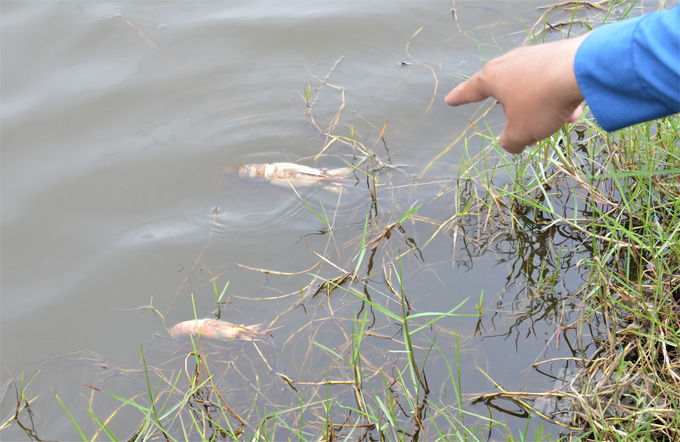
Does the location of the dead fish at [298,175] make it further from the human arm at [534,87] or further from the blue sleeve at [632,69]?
the blue sleeve at [632,69]

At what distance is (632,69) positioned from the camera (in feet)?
4.30

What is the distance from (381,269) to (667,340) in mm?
1488

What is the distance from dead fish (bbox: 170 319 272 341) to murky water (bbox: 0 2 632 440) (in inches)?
2.7

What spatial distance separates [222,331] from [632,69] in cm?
236

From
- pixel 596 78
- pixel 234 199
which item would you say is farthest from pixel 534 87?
pixel 234 199

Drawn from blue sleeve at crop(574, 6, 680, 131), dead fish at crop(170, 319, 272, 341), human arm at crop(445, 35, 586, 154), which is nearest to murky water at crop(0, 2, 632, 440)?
dead fish at crop(170, 319, 272, 341)

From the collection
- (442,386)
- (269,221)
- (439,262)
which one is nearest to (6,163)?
(269,221)

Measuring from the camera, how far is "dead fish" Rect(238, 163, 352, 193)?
337cm

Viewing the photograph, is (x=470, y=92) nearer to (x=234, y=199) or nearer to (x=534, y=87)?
(x=534, y=87)

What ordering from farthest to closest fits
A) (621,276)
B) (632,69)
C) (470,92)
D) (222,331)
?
1. (222,331)
2. (621,276)
3. (470,92)
4. (632,69)

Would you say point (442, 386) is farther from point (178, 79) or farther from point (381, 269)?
point (178, 79)

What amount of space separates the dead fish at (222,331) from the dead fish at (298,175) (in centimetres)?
118

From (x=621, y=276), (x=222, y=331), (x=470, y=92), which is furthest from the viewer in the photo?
(x=222, y=331)

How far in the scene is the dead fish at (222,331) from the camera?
2.66 m
